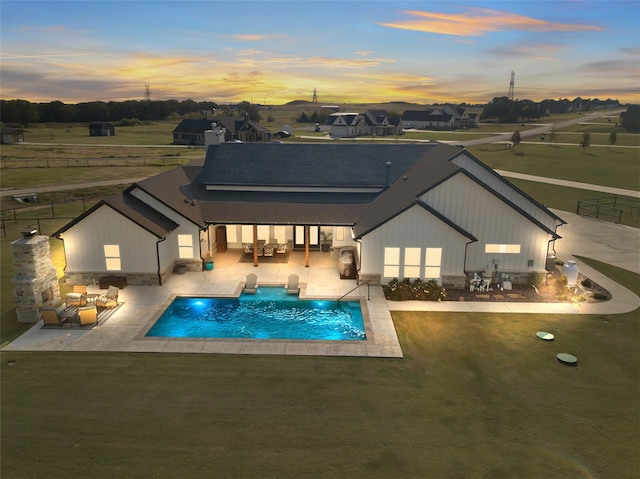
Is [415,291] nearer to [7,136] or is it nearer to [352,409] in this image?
[352,409]

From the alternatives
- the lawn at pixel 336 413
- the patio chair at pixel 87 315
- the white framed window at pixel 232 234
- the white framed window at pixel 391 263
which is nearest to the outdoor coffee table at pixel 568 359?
the lawn at pixel 336 413

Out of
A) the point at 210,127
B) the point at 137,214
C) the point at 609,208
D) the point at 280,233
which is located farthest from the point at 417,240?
the point at 210,127

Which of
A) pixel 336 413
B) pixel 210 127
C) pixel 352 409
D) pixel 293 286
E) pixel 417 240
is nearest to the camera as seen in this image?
pixel 336 413

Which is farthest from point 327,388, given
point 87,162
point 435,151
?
point 87,162

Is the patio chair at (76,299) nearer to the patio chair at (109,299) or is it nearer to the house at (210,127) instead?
the patio chair at (109,299)

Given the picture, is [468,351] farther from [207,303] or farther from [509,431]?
[207,303]

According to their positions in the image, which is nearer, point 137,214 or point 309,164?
point 137,214

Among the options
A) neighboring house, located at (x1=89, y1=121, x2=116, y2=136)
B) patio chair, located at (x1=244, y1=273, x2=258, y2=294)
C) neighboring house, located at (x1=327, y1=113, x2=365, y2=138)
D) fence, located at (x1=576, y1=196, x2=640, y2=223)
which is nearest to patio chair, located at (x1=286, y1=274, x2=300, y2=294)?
patio chair, located at (x1=244, y1=273, x2=258, y2=294)
